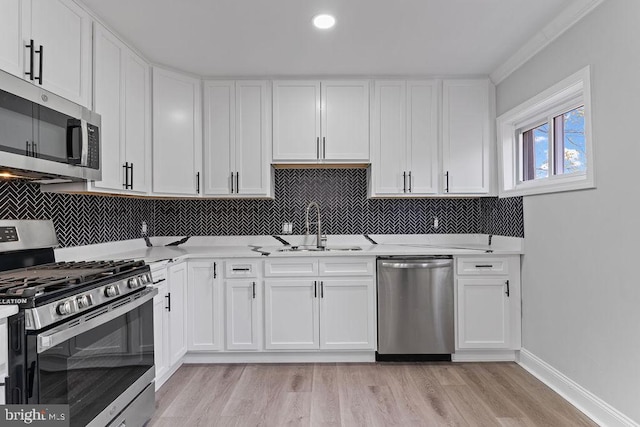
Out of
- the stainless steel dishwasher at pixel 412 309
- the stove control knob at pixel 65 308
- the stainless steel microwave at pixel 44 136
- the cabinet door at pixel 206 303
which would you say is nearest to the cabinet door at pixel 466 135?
the stainless steel dishwasher at pixel 412 309

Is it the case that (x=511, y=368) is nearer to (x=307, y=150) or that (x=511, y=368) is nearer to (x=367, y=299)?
(x=367, y=299)

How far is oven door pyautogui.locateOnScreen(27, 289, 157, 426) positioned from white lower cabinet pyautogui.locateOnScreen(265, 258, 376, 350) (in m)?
1.03

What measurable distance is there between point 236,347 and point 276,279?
0.63m

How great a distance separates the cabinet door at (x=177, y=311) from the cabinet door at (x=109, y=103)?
0.75m

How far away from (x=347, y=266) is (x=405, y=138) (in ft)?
4.12

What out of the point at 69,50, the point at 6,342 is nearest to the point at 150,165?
the point at 69,50

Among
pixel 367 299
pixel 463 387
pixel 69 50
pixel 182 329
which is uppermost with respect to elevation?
pixel 69 50

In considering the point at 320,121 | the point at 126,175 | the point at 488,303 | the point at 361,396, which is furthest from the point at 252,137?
the point at 488,303

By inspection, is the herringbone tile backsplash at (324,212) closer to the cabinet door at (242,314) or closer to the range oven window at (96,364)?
the cabinet door at (242,314)

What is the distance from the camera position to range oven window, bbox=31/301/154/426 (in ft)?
4.91

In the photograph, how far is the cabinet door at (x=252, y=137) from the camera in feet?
11.1

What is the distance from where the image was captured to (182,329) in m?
2.96

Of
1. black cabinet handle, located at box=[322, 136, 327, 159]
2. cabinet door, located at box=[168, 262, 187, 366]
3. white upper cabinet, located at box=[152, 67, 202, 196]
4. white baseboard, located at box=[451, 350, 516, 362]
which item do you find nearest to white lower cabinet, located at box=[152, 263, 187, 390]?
cabinet door, located at box=[168, 262, 187, 366]

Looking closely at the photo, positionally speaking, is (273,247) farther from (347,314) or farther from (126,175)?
(126,175)
